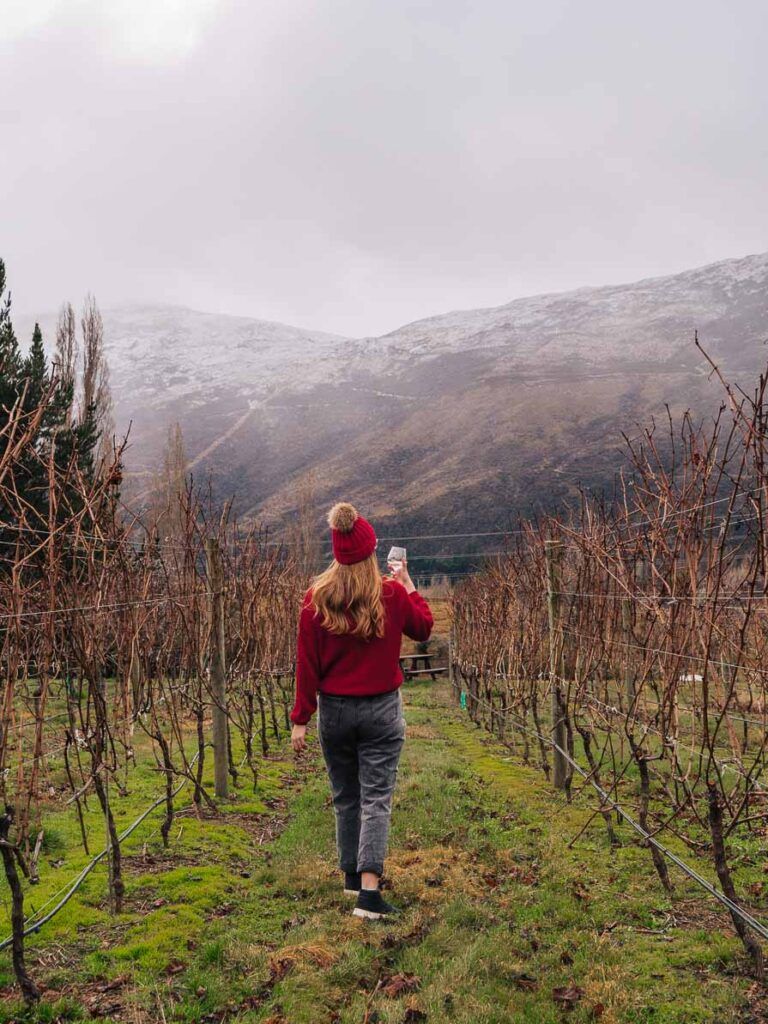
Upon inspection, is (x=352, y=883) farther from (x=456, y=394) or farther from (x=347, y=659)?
(x=456, y=394)

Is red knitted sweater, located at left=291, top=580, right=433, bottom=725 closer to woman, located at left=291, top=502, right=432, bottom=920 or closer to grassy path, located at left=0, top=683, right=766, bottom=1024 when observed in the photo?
woman, located at left=291, top=502, right=432, bottom=920

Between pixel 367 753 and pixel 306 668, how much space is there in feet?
1.78

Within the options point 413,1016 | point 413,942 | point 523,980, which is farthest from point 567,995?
point 413,942

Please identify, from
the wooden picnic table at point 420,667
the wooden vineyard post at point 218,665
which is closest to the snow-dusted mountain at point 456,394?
the wooden picnic table at point 420,667

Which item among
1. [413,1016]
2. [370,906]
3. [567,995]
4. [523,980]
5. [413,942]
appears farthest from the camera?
[370,906]

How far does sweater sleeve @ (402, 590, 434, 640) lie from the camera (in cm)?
411

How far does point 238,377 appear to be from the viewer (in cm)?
14000

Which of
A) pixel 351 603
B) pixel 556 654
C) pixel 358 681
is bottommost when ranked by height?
pixel 556 654

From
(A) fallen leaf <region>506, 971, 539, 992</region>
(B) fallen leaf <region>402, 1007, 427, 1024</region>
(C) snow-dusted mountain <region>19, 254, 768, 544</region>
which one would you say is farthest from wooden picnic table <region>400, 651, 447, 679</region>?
(C) snow-dusted mountain <region>19, 254, 768, 544</region>

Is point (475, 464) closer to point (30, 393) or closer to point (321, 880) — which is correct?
point (30, 393)

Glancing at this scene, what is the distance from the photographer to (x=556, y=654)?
23.5 ft

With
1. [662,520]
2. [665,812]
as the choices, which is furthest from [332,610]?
[665,812]

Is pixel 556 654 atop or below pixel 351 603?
below

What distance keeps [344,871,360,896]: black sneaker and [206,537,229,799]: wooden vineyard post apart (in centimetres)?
304
